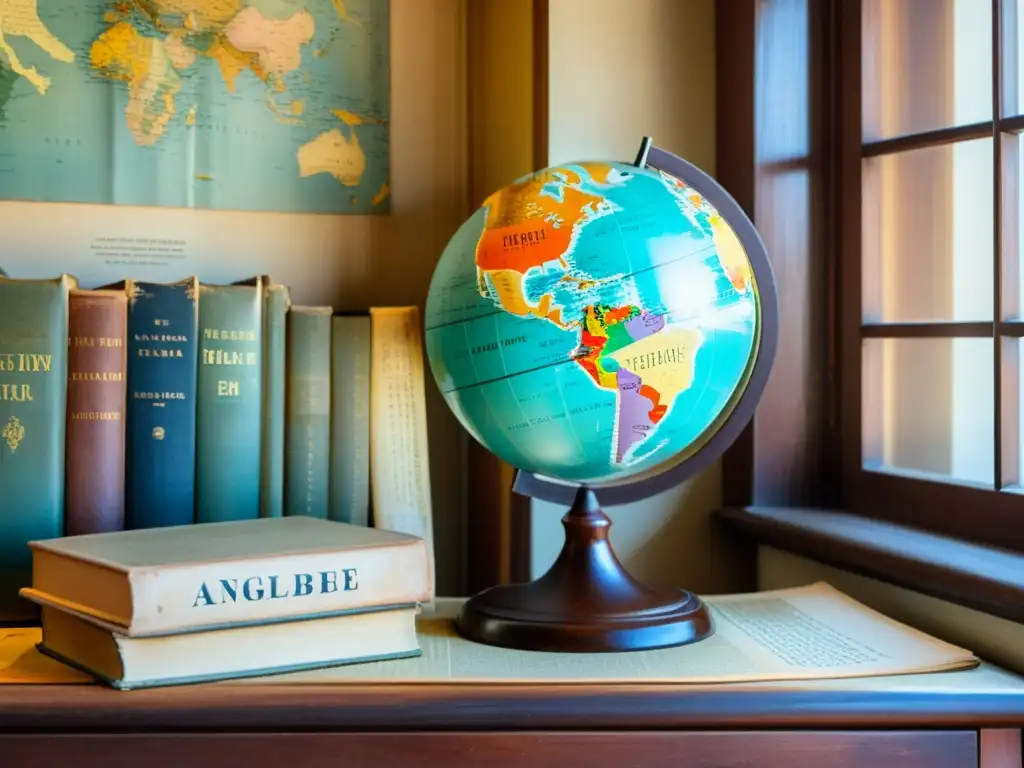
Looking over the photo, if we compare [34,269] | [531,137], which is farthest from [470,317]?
[34,269]

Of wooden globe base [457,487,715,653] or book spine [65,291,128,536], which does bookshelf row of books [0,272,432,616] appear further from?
wooden globe base [457,487,715,653]

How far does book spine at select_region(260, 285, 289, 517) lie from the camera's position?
1.29 meters

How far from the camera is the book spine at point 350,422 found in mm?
1328

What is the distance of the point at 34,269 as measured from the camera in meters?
1.48

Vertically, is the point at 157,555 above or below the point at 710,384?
below

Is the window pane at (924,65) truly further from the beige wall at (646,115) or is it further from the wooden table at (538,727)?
the wooden table at (538,727)

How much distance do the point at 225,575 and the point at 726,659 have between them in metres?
0.48

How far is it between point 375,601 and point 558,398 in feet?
0.86

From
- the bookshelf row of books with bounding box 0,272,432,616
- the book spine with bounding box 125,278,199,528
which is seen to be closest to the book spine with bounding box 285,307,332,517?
the bookshelf row of books with bounding box 0,272,432,616

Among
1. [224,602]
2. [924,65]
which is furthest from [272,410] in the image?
[924,65]

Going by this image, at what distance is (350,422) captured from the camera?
1.33 m

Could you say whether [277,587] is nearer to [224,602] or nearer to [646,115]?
[224,602]

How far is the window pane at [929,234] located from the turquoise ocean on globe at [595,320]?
1.28 ft

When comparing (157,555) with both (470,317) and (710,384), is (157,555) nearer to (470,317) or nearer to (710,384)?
(470,317)
